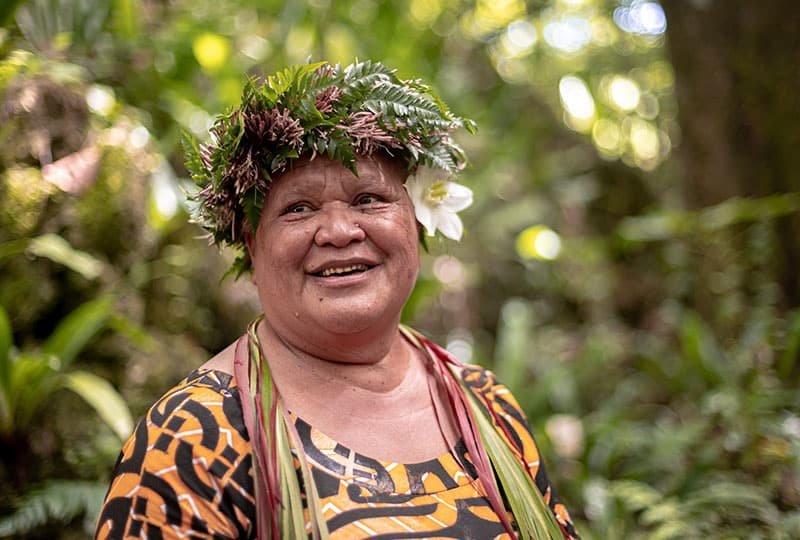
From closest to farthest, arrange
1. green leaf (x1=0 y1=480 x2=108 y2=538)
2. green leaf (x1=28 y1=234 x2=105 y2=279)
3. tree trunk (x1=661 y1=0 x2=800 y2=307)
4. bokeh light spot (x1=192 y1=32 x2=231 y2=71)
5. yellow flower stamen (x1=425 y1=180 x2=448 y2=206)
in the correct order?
yellow flower stamen (x1=425 y1=180 x2=448 y2=206) < green leaf (x1=0 y1=480 x2=108 y2=538) < green leaf (x1=28 y1=234 x2=105 y2=279) < bokeh light spot (x1=192 y1=32 x2=231 y2=71) < tree trunk (x1=661 y1=0 x2=800 y2=307)

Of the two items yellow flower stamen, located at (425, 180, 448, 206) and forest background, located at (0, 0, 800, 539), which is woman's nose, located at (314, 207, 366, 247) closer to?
yellow flower stamen, located at (425, 180, 448, 206)

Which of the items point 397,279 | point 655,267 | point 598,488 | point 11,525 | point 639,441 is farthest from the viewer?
point 655,267

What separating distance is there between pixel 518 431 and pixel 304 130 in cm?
93

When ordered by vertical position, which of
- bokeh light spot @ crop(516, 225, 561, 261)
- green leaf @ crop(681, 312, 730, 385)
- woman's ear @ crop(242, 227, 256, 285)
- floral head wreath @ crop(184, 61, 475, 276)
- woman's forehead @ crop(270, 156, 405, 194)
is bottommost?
green leaf @ crop(681, 312, 730, 385)


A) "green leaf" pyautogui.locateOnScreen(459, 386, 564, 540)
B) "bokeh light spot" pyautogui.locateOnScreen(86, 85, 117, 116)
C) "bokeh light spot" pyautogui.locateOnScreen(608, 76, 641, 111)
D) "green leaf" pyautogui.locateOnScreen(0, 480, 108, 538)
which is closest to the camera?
"green leaf" pyautogui.locateOnScreen(459, 386, 564, 540)

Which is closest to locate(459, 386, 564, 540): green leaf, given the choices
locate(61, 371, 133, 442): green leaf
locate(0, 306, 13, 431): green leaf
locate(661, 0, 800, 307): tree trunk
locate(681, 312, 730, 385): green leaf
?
locate(61, 371, 133, 442): green leaf

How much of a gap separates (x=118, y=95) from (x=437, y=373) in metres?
2.47

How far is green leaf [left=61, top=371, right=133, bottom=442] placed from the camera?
100.0 inches

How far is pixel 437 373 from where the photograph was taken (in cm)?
183

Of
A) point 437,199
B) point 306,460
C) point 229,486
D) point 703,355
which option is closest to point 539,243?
point 703,355

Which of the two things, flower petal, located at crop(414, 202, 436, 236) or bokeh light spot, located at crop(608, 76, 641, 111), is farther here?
bokeh light spot, located at crop(608, 76, 641, 111)

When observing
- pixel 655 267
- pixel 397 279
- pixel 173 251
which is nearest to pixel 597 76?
pixel 655 267

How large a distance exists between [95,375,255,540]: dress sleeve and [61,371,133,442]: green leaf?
1.22 m

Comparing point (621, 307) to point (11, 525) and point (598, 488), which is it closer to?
point (598, 488)
